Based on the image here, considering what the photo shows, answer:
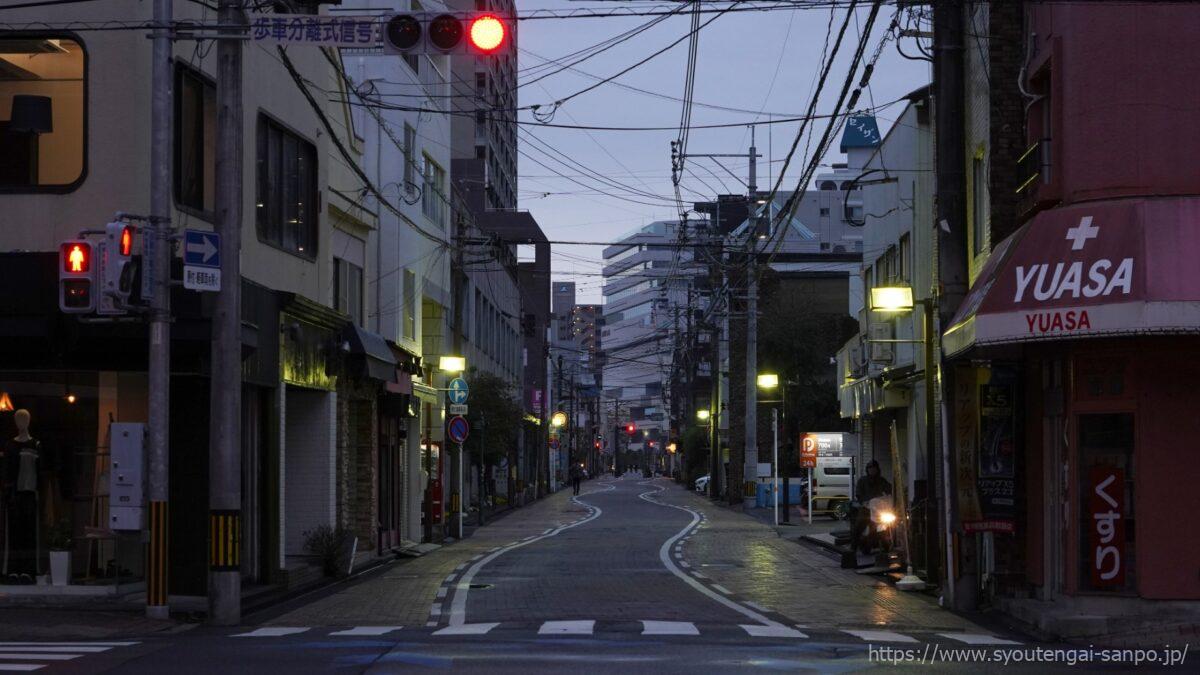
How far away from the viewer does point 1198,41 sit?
16547mm

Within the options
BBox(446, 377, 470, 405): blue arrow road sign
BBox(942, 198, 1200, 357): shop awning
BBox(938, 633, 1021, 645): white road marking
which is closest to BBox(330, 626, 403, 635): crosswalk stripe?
BBox(938, 633, 1021, 645): white road marking

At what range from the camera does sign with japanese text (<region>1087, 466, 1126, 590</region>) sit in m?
16.5

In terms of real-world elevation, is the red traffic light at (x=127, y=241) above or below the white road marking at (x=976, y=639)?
above

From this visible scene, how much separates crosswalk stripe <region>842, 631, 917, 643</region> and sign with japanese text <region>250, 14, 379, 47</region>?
Answer: 7854mm

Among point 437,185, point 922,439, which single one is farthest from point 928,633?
point 437,185

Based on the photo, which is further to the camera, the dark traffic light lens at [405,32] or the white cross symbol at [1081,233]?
the white cross symbol at [1081,233]

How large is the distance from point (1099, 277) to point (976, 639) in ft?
13.5

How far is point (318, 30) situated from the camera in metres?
14.9

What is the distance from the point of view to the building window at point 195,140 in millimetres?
19125

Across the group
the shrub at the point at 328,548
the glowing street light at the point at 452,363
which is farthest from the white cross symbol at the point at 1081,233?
the glowing street light at the point at 452,363

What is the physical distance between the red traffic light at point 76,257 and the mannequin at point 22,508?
3336 millimetres

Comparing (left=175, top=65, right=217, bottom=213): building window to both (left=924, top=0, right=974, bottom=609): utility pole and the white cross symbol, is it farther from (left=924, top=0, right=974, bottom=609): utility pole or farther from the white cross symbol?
the white cross symbol

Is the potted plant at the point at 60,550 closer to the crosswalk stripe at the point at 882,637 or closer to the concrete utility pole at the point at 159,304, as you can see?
the concrete utility pole at the point at 159,304

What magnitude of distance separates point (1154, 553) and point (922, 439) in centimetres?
1066
